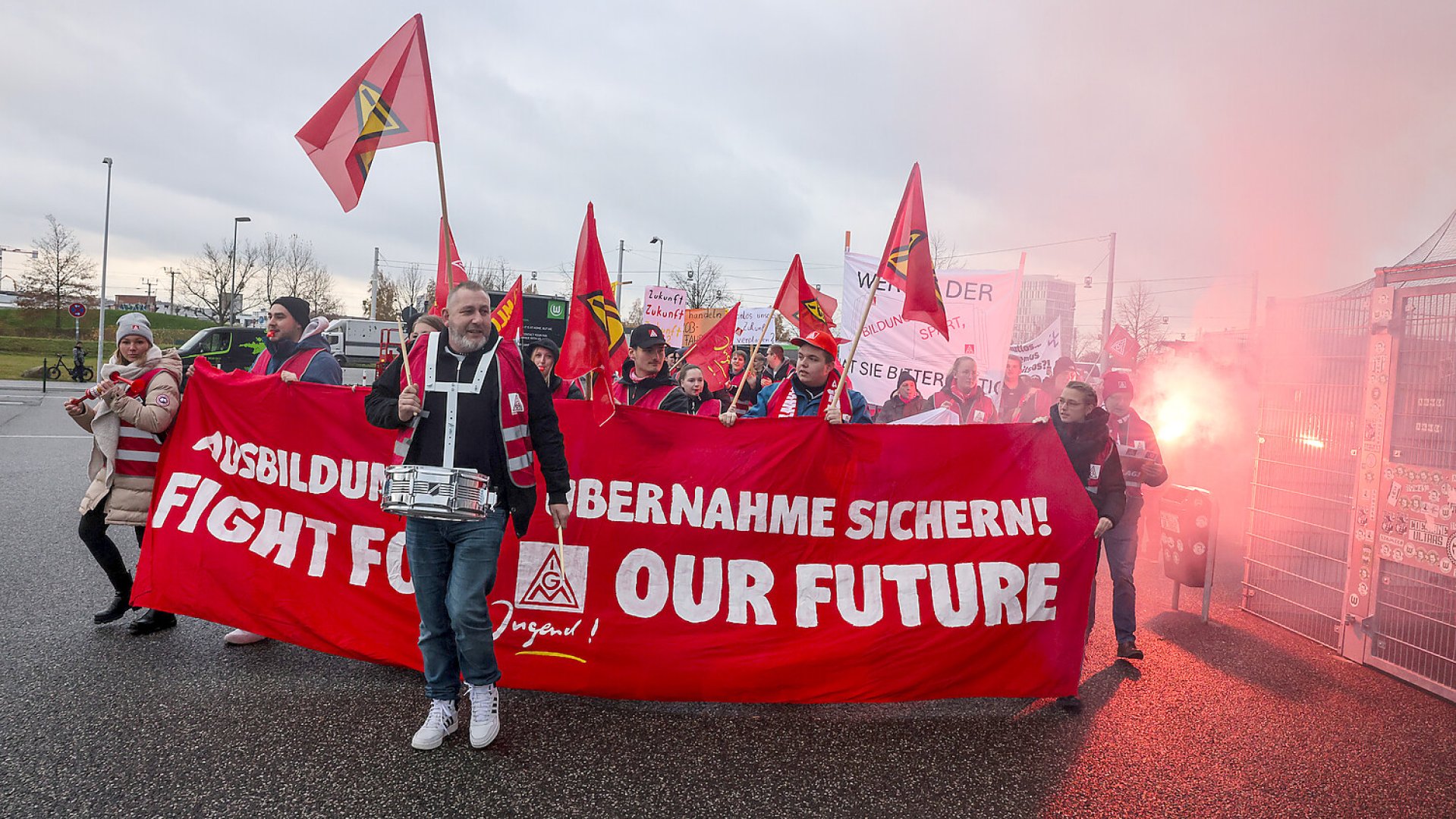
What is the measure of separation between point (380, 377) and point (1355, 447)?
20.1 ft

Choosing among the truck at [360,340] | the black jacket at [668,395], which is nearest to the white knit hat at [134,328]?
the black jacket at [668,395]

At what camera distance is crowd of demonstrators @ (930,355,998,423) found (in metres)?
9.63

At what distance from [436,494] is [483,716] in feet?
3.33

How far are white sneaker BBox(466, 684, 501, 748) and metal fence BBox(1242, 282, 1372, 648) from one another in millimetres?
5519

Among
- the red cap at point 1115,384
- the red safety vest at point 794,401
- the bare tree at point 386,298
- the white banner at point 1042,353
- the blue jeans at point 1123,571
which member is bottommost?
the blue jeans at point 1123,571

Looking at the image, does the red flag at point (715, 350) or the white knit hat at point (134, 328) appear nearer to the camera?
the white knit hat at point (134, 328)

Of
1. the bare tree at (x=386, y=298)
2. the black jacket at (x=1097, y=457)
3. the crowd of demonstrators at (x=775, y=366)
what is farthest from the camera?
the bare tree at (x=386, y=298)

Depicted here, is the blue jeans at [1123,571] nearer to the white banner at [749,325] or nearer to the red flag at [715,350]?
the red flag at [715,350]

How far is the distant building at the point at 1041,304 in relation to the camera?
46.5 meters

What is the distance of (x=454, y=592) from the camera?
3.56 m

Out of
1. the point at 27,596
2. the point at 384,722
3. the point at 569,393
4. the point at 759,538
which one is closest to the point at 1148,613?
the point at 759,538

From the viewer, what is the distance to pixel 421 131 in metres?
4.25

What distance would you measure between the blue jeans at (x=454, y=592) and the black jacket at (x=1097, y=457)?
3305 mm

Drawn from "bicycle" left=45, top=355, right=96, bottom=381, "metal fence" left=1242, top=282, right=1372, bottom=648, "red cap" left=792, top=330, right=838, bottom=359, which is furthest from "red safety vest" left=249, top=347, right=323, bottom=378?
"bicycle" left=45, top=355, right=96, bottom=381
